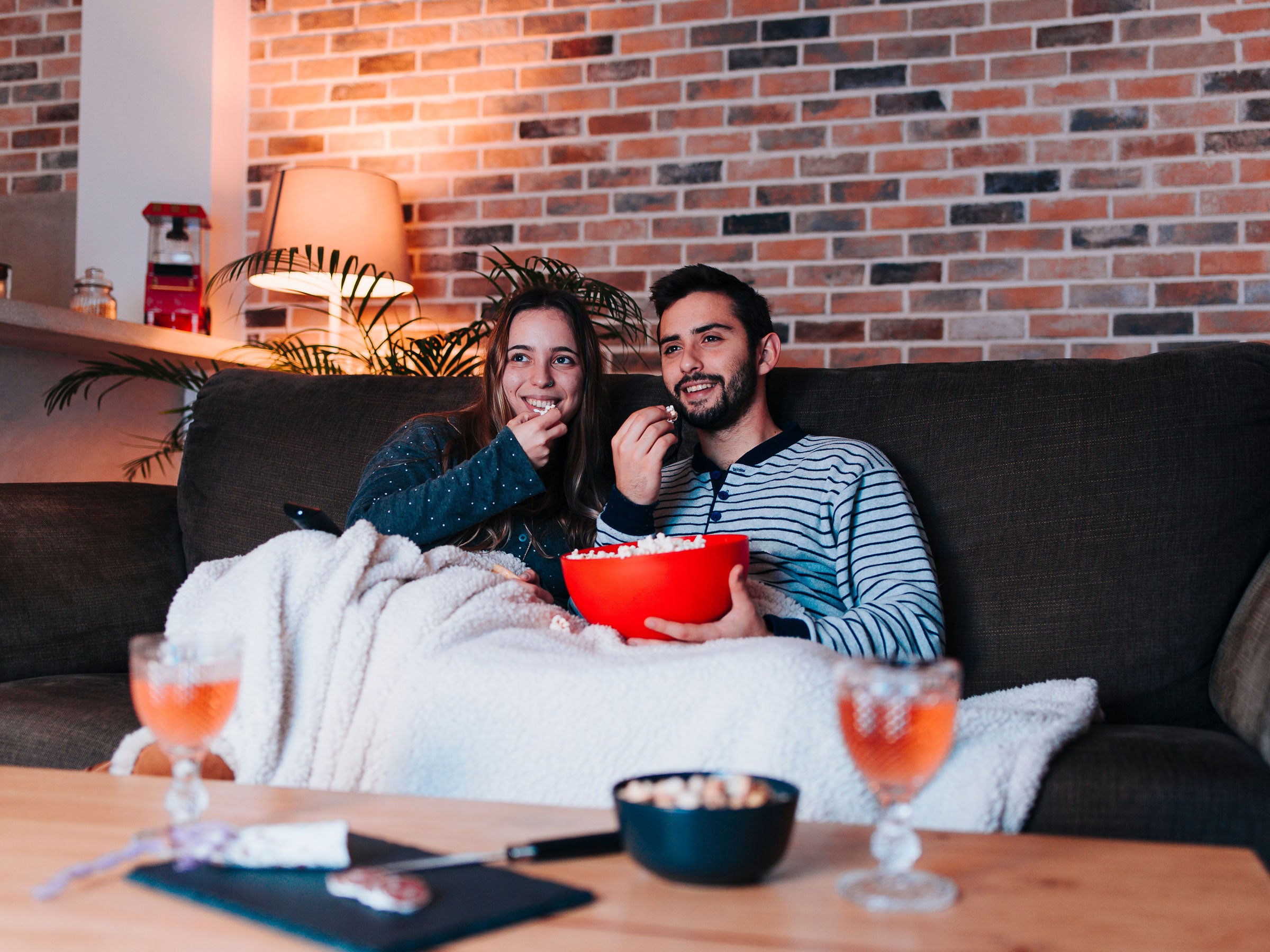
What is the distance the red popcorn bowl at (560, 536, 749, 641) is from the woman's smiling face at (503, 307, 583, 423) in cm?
51

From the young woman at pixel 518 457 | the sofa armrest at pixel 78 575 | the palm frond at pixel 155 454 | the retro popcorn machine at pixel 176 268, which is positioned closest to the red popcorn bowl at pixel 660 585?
the young woman at pixel 518 457

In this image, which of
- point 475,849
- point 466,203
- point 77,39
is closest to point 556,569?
point 475,849

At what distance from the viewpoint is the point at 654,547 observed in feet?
4.90

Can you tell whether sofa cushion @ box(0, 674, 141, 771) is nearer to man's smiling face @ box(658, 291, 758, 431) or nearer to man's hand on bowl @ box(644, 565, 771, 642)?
man's hand on bowl @ box(644, 565, 771, 642)

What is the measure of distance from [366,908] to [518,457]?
1.19 m

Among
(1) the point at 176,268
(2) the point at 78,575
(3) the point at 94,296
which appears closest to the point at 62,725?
(2) the point at 78,575

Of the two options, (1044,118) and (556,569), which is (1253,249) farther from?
(556,569)

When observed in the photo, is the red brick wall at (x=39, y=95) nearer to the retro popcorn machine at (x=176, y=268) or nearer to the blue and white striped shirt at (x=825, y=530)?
the retro popcorn machine at (x=176, y=268)

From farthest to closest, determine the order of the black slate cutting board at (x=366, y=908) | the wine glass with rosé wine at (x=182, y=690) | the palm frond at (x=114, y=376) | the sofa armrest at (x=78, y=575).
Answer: the palm frond at (x=114, y=376) → the sofa armrest at (x=78, y=575) → the wine glass with rosé wine at (x=182, y=690) → the black slate cutting board at (x=366, y=908)

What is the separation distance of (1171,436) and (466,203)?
7.08 ft

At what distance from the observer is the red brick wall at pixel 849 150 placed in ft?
8.75

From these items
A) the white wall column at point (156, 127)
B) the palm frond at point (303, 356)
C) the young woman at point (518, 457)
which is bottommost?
the young woman at point (518, 457)

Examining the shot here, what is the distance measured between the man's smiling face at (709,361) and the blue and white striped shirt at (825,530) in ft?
0.31

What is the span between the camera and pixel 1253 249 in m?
2.62
